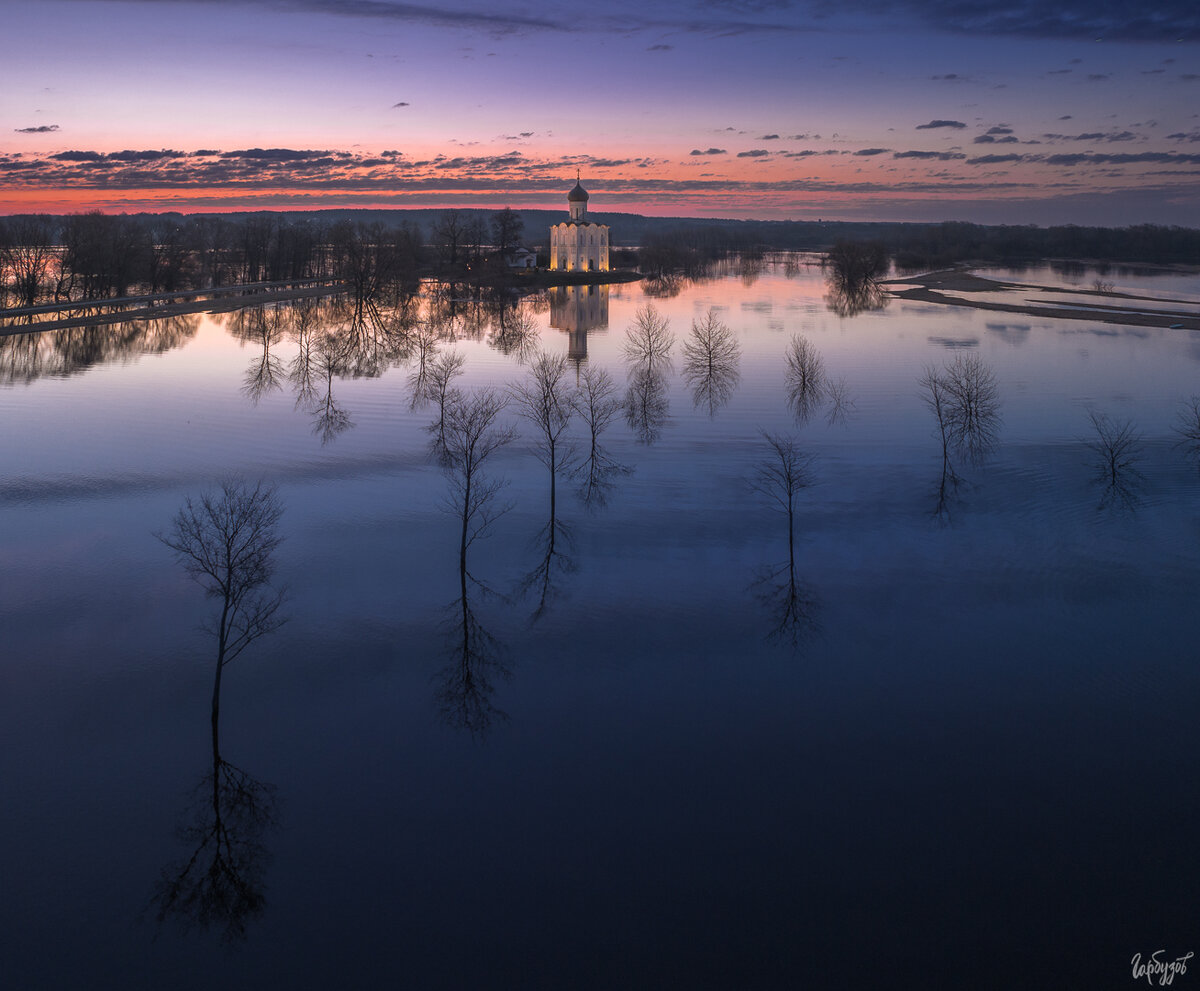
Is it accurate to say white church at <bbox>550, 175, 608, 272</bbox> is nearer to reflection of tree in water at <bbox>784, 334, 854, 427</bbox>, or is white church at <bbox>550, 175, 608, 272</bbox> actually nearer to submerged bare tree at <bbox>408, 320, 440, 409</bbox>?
submerged bare tree at <bbox>408, 320, 440, 409</bbox>

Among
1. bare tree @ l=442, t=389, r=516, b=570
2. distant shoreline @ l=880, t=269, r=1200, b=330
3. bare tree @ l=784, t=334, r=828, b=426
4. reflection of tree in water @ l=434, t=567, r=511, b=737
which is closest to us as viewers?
reflection of tree in water @ l=434, t=567, r=511, b=737

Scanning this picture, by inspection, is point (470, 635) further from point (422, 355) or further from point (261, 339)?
point (261, 339)

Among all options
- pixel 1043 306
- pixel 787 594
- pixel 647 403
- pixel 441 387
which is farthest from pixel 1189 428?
pixel 1043 306

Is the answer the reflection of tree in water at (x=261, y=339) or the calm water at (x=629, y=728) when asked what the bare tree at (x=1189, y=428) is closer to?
the calm water at (x=629, y=728)

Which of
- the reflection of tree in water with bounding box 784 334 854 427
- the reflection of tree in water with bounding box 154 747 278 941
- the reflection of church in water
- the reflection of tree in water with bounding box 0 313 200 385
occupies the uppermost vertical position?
the reflection of church in water

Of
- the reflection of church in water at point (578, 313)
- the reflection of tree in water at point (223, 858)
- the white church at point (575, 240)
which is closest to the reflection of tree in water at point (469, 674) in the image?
the reflection of tree in water at point (223, 858)

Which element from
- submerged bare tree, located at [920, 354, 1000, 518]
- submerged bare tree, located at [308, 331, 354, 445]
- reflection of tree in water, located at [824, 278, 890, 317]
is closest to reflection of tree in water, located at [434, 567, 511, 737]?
submerged bare tree, located at [920, 354, 1000, 518]

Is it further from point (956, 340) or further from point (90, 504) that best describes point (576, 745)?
point (956, 340)
